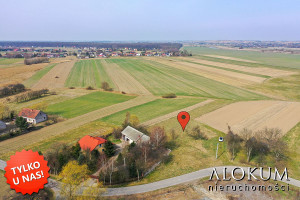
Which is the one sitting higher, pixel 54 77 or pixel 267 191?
pixel 54 77

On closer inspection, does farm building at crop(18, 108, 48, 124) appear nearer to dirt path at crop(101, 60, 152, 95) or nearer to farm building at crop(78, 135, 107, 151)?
farm building at crop(78, 135, 107, 151)

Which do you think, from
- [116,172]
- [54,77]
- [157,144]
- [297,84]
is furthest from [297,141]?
[54,77]

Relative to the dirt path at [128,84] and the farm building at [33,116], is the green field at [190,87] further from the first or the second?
the farm building at [33,116]

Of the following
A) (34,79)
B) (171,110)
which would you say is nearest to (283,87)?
(171,110)

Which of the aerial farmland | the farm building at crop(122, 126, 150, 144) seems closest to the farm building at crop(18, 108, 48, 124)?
the aerial farmland

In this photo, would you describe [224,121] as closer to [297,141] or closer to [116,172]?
[297,141]

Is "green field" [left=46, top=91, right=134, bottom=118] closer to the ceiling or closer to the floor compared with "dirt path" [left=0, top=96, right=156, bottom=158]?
closer to the ceiling
